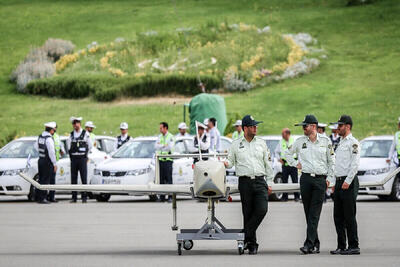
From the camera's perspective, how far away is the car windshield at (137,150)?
28.3m

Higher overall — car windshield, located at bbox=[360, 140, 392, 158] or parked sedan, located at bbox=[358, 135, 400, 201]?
car windshield, located at bbox=[360, 140, 392, 158]

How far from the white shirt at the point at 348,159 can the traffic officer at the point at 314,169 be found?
10 cm

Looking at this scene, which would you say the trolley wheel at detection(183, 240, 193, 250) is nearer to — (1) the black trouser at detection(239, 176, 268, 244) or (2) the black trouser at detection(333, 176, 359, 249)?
(1) the black trouser at detection(239, 176, 268, 244)

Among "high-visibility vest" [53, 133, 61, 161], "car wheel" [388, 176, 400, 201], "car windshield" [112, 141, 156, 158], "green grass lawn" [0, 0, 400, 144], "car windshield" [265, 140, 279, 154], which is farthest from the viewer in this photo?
"green grass lawn" [0, 0, 400, 144]

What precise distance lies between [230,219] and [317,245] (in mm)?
6560

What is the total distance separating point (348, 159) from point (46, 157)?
1319 centimetres

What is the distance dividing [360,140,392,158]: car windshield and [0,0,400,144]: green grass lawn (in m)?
22.2

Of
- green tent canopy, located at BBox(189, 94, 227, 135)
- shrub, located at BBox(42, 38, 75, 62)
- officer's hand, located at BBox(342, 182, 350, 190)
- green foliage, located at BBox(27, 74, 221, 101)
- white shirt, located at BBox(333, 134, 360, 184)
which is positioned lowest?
officer's hand, located at BBox(342, 182, 350, 190)

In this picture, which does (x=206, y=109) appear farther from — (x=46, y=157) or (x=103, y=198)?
(x=46, y=157)

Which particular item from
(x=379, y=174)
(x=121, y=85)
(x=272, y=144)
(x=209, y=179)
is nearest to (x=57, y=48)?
(x=121, y=85)

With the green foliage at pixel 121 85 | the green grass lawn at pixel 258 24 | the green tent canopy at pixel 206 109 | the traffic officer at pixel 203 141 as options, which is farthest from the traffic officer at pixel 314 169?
the green foliage at pixel 121 85

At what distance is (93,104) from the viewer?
6519cm

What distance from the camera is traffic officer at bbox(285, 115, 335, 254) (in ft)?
47.7

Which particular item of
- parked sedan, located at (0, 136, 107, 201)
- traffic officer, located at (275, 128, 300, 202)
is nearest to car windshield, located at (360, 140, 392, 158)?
traffic officer, located at (275, 128, 300, 202)
